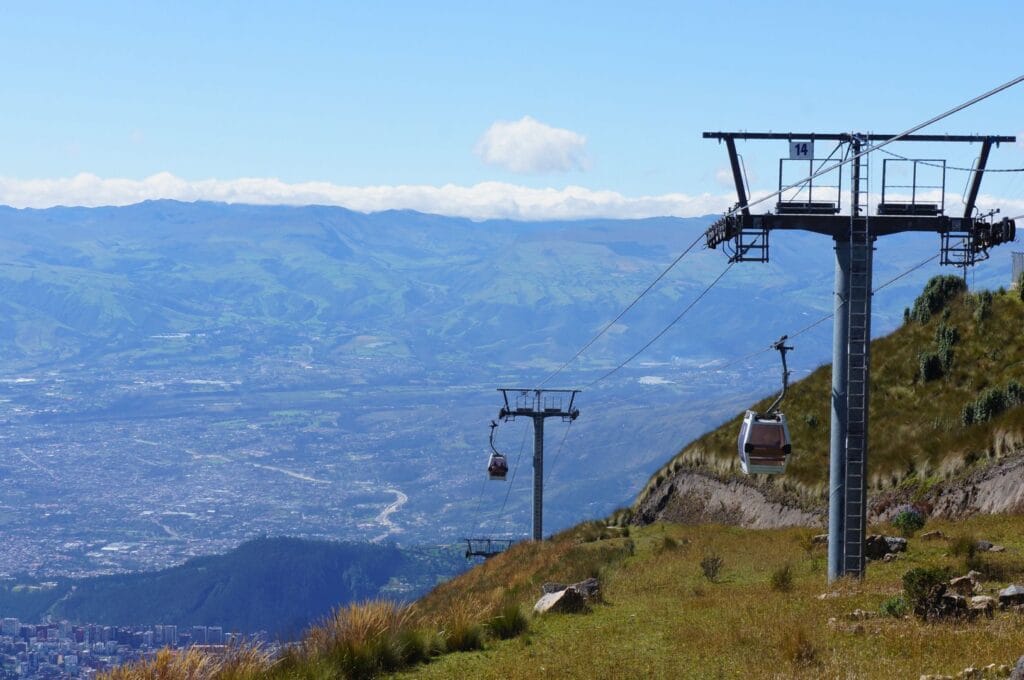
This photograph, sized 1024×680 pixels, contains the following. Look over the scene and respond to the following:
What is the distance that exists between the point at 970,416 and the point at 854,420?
16195 millimetres

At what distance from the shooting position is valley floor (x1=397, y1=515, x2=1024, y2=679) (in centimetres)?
1509

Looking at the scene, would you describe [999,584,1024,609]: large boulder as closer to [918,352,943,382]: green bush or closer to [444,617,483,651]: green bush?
[444,617,483,651]: green bush

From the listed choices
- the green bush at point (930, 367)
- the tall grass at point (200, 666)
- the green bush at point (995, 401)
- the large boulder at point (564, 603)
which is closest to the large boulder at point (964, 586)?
the large boulder at point (564, 603)

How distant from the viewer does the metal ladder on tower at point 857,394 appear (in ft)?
70.8

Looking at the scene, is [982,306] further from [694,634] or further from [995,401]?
[694,634]

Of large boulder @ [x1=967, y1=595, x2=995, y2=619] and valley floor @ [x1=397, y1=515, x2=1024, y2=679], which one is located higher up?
large boulder @ [x1=967, y1=595, x2=995, y2=619]

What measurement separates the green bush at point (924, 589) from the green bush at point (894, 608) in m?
0.12

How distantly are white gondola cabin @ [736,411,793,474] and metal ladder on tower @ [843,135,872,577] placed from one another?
2.05 metres

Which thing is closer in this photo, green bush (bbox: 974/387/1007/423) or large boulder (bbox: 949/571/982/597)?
large boulder (bbox: 949/571/982/597)

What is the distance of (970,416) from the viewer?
3606cm

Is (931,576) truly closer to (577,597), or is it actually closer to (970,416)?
(577,597)

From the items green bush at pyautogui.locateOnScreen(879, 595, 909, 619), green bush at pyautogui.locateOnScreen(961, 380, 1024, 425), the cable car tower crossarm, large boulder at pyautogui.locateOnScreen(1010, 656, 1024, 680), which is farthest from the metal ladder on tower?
green bush at pyautogui.locateOnScreen(961, 380, 1024, 425)

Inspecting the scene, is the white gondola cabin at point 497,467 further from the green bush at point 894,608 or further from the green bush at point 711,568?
the green bush at point 894,608

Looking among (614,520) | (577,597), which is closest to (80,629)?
(614,520)
